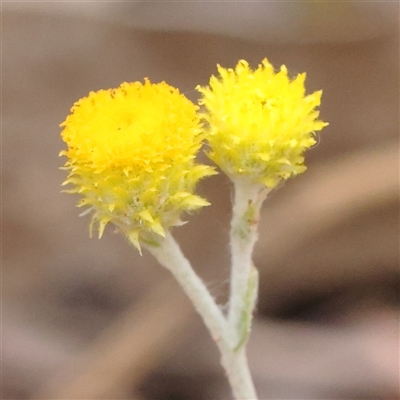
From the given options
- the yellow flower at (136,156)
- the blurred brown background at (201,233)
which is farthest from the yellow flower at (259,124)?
the blurred brown background at (201,233)

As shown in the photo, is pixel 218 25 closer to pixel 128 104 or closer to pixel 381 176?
pixel 381 176

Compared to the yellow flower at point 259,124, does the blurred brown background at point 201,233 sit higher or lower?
higher

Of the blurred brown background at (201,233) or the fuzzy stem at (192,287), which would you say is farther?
the blurred brown background at (201,233)

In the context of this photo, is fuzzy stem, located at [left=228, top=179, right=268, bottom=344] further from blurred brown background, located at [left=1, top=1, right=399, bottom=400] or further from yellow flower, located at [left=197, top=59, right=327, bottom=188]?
blurred brown background, located at [left=1, top=1, right=399, bottom=400]

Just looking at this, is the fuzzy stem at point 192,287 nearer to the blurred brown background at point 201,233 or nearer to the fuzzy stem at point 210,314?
the fuzzy stem at point 210,314

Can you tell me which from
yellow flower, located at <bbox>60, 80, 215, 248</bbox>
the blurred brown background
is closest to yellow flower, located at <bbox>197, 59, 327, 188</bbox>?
yellow flower, located at <bbox>60, 80, 215, 248</bbox>

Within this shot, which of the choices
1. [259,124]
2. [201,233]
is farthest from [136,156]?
[201,233]

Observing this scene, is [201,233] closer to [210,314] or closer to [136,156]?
[210,314]
